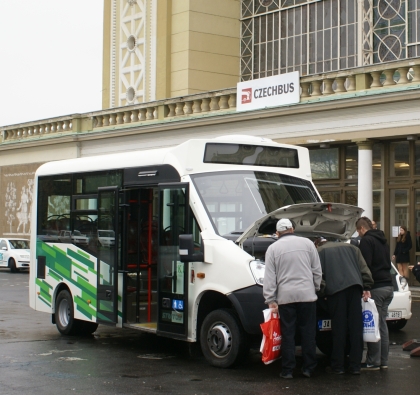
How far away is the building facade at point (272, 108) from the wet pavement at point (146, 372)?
10.3m

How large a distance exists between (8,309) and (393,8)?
51.9 ft

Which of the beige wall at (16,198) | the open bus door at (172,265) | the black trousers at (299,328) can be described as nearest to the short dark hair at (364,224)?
the black trousers at (299,328)

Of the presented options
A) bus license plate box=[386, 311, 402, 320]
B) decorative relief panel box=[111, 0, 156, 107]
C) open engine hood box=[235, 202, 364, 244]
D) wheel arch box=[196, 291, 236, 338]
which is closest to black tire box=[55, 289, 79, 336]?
wheel arch box=[196, 291, 236, 338]

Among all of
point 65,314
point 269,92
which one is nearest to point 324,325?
point 65,314

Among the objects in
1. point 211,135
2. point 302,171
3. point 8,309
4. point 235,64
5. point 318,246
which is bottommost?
point 8,309

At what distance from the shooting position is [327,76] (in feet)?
77.0

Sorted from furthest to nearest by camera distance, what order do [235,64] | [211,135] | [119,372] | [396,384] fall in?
[235,64] < [211,135] < [119,372] < [396,384]

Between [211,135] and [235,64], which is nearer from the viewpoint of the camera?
[211,135]

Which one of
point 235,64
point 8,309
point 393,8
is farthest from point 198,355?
point 235,64

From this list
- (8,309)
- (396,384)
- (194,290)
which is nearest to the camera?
(396,384)

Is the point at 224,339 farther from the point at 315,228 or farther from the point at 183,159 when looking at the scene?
the point at 183,159

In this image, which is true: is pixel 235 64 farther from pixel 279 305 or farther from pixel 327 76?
pixel 279 305

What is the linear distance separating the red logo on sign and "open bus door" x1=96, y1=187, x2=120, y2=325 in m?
13.6

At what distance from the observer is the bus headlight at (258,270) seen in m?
9.61
